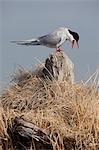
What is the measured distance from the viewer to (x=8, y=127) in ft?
13.5

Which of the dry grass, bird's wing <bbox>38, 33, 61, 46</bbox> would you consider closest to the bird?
bird's wing <bbox>38, 33, 61, 46</bbox>

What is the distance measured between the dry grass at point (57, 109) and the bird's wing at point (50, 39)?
39 centimetres

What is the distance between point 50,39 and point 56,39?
0.07m

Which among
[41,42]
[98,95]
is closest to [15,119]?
[98,95]

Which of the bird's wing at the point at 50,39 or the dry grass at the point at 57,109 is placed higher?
the bird's wing at the point at 50,39

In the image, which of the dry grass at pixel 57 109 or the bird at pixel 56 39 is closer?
the dry grass at pixel 57 109

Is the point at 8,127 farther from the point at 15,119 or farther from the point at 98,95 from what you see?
the point at 98,95

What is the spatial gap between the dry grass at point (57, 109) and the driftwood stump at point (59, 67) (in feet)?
0.36

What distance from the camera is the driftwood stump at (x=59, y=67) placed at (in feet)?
16.2

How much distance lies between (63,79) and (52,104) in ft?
1.91

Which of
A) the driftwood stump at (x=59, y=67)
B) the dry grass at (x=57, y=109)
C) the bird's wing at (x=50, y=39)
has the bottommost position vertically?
the dry grass at (x=57, y=109)

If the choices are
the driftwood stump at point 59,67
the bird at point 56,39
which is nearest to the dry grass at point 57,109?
the driftwood stump at point 59,67

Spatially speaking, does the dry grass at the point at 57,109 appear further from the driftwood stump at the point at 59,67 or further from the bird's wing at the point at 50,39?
the bird's wing at the point at 50,39

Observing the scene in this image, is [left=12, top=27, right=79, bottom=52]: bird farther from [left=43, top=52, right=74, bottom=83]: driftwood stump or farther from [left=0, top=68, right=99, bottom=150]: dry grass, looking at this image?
[left=0, top=68, right=99, bottom=150]: dry grass
